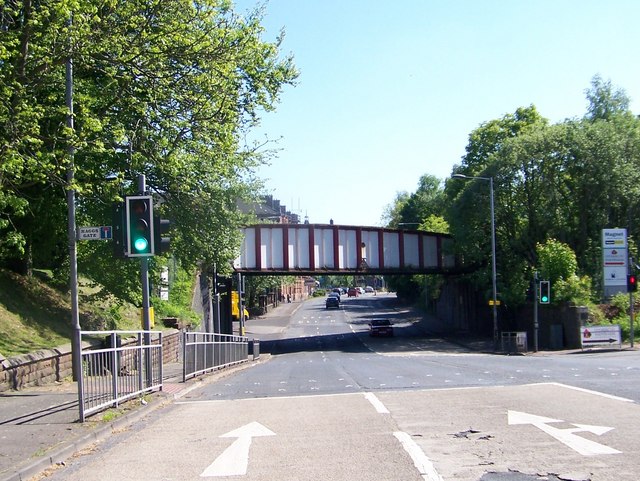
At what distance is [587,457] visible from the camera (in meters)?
7.98

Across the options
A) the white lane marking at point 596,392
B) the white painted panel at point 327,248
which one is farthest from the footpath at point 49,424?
the white painted panel at point 327,248

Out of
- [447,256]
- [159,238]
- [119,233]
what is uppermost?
[119,233]

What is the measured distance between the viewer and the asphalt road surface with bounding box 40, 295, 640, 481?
25.5 feet

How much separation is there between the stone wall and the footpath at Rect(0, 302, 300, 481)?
8.7 inches

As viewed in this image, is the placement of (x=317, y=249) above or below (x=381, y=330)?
above

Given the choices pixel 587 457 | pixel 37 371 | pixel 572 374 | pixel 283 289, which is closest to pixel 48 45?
pixel 37 371

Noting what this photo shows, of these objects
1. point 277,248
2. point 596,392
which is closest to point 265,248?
point 277,248

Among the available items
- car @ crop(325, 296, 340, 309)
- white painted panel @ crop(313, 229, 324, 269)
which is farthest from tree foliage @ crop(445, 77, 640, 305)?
car @ crop(325, 296, 340, 309)

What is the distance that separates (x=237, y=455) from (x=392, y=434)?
7.29 feet

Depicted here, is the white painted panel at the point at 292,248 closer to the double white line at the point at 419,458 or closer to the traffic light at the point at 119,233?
the traffic light at the point at 119,233

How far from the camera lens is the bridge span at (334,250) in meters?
50.9

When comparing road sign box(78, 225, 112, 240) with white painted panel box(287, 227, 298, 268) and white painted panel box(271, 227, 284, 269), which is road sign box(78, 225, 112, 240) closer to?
white painted panel box(271, 227, 284, 269)

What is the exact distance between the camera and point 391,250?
54750 mm

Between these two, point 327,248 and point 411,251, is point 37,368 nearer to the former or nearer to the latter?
point 327,248
